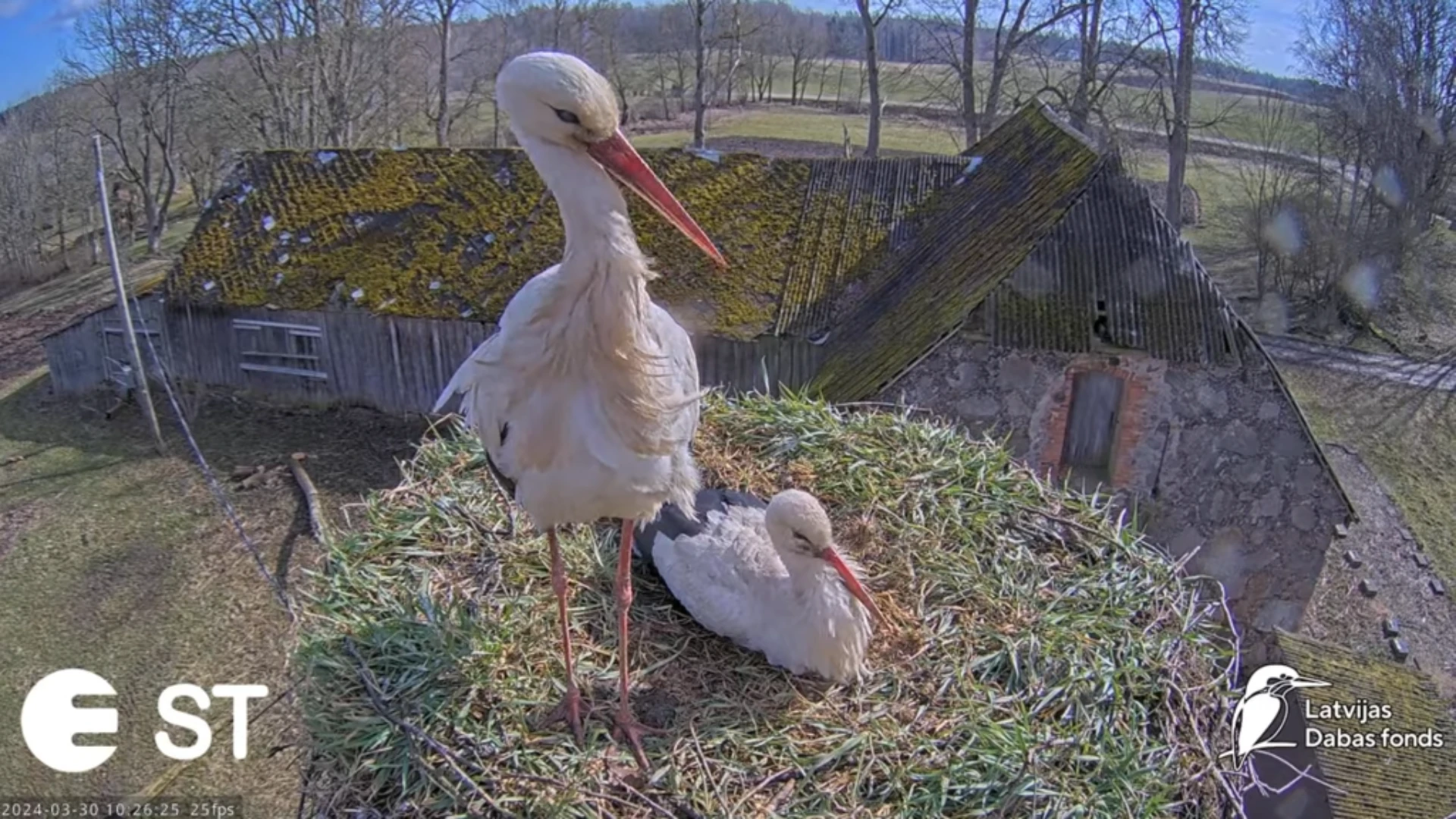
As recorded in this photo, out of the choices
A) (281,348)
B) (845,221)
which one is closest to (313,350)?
(281,348)

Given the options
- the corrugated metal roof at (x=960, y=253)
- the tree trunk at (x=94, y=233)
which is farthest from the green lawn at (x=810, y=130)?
the corrugated metal roof at (x=960, y=253)

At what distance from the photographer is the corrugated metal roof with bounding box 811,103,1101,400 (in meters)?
8.33

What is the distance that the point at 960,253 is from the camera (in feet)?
31.4

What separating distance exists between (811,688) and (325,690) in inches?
72.7

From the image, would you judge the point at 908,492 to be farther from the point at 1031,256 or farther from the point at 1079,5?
the point at 1079,5

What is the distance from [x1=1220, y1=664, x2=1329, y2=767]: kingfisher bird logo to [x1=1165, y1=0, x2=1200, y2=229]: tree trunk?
14130 mm

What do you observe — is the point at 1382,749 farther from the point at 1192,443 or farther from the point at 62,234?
the point at 62,234

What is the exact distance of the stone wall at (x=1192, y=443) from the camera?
7.99 m

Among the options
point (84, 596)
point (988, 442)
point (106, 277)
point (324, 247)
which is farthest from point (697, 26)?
point (988, 442)

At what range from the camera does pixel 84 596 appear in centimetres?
1022

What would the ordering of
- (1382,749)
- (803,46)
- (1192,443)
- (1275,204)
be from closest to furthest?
(1382,749)
(1192,443)
(1275,204)
(803,46)

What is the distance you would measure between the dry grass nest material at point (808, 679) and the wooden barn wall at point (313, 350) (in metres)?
6.93

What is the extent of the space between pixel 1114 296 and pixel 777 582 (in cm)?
571

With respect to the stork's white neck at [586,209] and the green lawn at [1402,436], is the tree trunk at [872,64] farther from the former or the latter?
the stork's white neck at [586,209]
